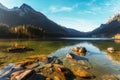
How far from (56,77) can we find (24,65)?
26.0ft

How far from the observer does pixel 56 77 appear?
73.1 feet

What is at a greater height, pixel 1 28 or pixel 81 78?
pixel 1 28

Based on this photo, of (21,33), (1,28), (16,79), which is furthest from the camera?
(21,33)

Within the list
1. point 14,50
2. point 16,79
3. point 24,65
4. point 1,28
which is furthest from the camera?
point 1,28

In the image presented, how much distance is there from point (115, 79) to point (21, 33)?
580ft

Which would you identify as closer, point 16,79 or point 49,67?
point 16,79

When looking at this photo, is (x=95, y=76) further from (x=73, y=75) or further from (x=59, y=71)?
(x=59, y=71)

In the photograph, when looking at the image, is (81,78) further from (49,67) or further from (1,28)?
(1,28)

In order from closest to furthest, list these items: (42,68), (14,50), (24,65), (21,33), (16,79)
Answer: (16,79) < (42,68) < (24,65) < (14,50) < (21,33)

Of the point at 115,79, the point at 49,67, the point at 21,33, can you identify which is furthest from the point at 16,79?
Result: the point at 21,33

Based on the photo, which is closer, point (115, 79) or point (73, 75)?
point (115, 79)

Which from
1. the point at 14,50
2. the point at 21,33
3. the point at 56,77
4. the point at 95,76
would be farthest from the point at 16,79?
the point at 21,33

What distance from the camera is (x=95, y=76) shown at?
77.3ft

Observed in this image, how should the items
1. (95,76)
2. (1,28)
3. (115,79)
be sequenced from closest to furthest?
(115,79), (95,76), (1,28)
